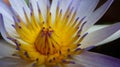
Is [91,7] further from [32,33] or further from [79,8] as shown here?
[32,33]

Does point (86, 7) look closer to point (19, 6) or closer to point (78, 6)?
point (78, 6)

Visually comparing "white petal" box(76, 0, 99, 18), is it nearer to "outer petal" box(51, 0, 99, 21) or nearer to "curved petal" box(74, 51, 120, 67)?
"outer petal" box(51, 0, 99, 21)

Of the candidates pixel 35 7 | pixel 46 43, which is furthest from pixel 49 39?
pixel 35 7

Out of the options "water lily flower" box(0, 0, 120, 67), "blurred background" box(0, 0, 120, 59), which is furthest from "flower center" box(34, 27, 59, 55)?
"blurred background" box(0, 0, 120, 59)

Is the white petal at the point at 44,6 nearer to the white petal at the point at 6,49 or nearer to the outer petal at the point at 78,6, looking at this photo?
the outer petal at the point at 78,6

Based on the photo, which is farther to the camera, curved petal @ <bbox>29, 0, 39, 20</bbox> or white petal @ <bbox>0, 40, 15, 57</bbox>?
curved petal @ <bbox>29, 0, 39, 20</bbox>

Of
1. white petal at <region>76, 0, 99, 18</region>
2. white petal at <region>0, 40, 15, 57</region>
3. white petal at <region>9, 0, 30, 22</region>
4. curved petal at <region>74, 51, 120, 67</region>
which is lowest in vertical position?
curved petal at <region>74, 51, 120, 67</region>

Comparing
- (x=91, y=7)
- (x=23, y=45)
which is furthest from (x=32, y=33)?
(x=91, y=7)
